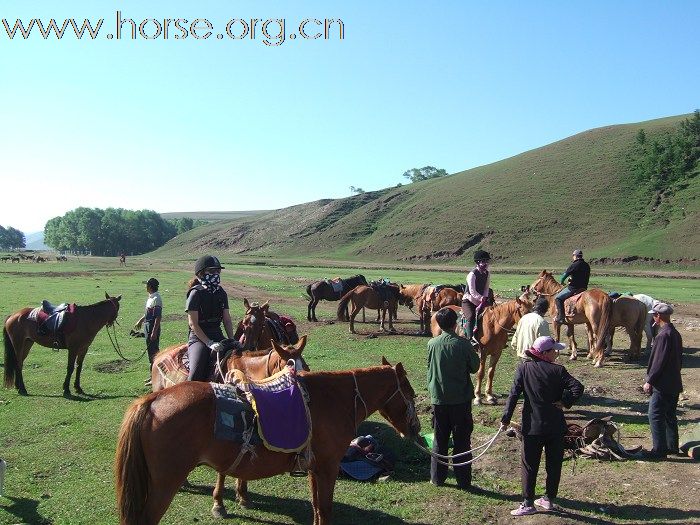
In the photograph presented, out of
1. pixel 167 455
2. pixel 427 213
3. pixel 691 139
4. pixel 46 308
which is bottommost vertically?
pixel 167 455

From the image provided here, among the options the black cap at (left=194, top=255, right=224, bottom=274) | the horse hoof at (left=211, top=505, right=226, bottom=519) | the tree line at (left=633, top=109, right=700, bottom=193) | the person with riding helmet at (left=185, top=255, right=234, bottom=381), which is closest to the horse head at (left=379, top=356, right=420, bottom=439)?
the horse hoof at (left=211, top=505, right=226, bottom=519)

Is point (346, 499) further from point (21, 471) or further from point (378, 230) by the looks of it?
point (378, 230)

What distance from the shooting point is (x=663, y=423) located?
24.8 ft

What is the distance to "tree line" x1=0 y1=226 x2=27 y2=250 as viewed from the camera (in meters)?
186

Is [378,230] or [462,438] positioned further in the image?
[378,230]

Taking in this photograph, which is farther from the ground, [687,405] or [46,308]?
[46,308]

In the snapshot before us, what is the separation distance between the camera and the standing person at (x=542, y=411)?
5.88 m

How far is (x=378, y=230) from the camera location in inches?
3871

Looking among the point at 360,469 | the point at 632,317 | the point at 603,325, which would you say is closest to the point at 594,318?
the point at 603,325

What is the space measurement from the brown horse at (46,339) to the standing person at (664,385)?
10135 mm

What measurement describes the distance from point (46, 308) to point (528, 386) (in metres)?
10.0

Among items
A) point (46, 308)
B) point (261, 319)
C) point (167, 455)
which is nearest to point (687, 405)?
point (261, 319)

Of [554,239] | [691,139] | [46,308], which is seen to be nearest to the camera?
[46,308]

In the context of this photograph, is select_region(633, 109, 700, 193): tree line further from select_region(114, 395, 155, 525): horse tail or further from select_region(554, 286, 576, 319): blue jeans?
select_region(114, 395, 155, 525): horse tail
